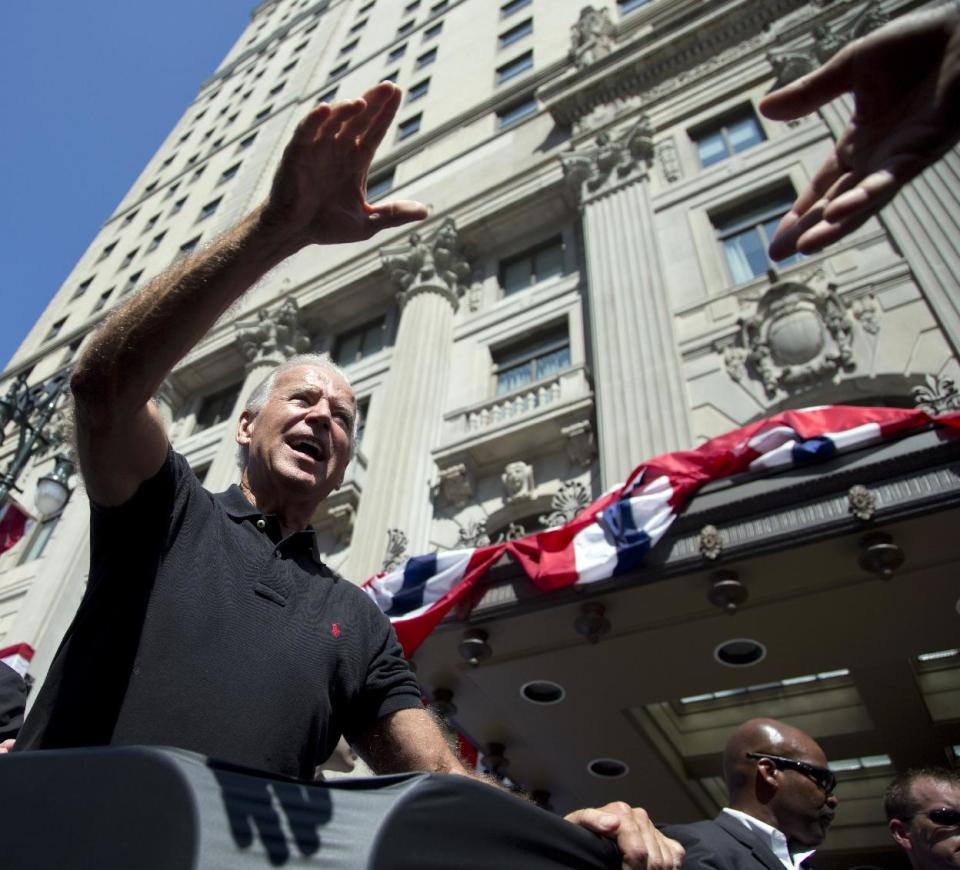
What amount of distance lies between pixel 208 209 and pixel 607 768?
32402 millimetres

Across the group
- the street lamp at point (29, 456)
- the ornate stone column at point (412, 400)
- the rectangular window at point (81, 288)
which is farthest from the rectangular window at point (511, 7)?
the rectangular window at point (81, 288)

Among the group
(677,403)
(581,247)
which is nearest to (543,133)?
(581,247)

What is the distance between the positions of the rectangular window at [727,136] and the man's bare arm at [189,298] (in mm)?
14379

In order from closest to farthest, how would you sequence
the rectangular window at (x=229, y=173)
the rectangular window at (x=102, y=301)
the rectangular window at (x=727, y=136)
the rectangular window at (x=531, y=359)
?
the rectangular window at (x=531, y=359), the rectangular window at (x=727, y=136), the rectangular window at (x=102, y=301), the rectangular window at (x=229, y=173)

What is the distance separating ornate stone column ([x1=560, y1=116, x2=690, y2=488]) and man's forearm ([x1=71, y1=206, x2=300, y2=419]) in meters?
8.57

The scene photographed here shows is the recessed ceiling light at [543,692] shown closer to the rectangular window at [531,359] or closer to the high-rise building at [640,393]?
the high-rise building at [640,393]

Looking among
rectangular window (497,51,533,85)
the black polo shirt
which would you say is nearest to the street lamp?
the black polo shirt

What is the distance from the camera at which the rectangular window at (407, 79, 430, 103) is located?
2788 centimetres

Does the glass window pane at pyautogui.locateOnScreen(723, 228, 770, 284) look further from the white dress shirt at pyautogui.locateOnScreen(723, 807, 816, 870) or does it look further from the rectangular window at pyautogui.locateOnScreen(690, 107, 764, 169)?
the white dress shirt at pyautogui.locateOnScreen(723, 807, 816, 870)

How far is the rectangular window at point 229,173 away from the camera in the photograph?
34938 mm

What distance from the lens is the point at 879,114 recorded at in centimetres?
233

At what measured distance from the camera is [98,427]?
169 cm

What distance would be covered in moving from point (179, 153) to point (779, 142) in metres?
40.2

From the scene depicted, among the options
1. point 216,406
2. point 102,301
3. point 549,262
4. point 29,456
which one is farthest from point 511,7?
point 29,456
